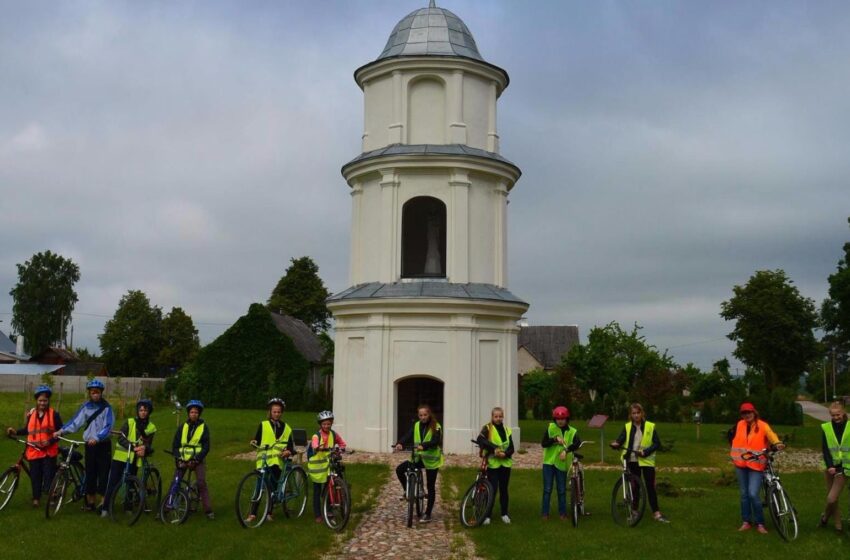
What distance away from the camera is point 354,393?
21.0 meters

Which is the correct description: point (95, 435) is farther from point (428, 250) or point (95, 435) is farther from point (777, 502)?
point (428, 250)

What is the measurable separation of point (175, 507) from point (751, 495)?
8195mm

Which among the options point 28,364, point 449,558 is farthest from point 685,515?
point 28,364

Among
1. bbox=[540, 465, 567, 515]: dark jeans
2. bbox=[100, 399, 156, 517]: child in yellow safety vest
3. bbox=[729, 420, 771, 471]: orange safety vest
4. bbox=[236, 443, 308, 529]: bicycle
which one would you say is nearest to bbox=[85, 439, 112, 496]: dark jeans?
bbox=[100, 399, 156, 517]: child in yellow safety vest

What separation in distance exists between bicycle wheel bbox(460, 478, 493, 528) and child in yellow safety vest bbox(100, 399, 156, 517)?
4777 millimetres

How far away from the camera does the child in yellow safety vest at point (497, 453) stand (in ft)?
37.6

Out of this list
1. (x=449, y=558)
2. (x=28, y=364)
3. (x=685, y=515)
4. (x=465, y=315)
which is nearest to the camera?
(x=449, y=558)

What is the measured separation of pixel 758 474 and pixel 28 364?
6313 centimetres

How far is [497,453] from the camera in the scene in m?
11.5

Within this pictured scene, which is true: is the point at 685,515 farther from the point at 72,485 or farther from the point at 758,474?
the point at 72,485

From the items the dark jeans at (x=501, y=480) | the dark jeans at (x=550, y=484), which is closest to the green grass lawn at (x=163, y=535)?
the dark jeans at (x=501, y=480)

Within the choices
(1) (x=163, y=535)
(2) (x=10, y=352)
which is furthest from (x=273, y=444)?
(2) (x=10, y=352)

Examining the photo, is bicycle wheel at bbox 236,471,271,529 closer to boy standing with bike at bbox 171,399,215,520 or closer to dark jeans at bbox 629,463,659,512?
boy standing with bike at bbox 171,399,215,520

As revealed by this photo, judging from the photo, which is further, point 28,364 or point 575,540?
point 28,364
